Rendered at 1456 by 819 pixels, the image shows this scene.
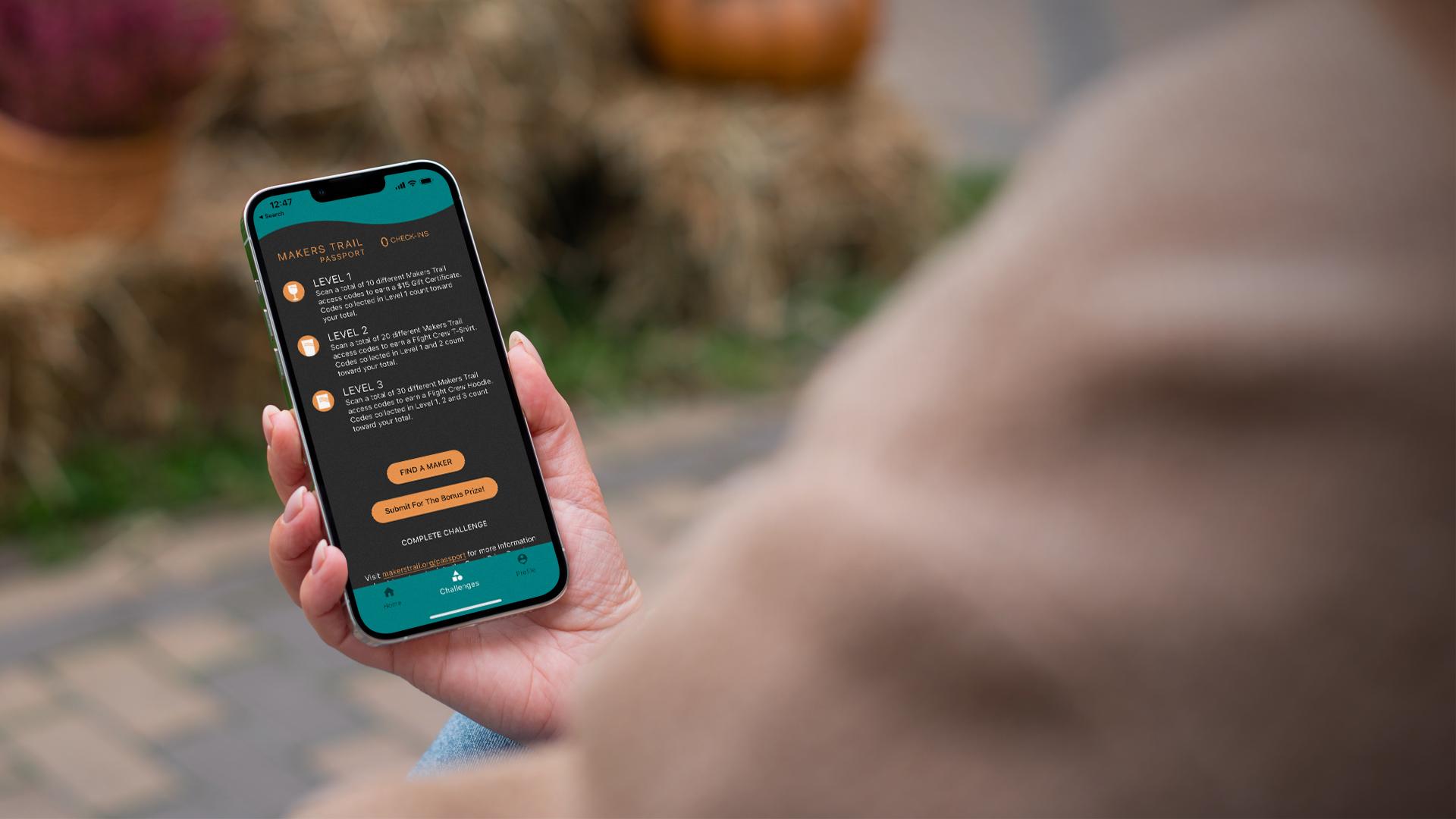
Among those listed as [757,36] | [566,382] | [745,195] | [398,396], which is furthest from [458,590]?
[757,36]

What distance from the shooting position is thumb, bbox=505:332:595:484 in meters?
1.08

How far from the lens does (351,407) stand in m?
1.04

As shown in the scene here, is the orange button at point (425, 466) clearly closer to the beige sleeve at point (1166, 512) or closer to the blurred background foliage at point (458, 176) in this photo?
the beige sleeve at point (1166, 512)

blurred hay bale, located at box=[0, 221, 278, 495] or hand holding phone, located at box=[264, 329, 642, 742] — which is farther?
blurred hay bale, located at box=[0, 221, 278, 495]

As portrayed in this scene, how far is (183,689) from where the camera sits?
2.25 meters

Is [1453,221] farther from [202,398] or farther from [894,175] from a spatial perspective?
[894,175]

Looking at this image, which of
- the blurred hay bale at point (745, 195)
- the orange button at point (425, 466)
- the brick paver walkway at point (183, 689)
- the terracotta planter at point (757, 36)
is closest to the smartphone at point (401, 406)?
the orange button at point (425, 466)

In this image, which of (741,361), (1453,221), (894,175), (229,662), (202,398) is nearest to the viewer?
(1453,221)

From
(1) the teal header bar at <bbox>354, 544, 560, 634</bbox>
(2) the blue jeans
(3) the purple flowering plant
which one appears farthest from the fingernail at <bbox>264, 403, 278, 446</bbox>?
(3) the purple flowering plant

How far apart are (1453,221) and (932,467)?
0.51 feet

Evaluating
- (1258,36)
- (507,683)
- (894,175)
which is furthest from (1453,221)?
(894,175)

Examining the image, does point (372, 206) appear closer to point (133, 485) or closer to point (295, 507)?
point (295, 507)

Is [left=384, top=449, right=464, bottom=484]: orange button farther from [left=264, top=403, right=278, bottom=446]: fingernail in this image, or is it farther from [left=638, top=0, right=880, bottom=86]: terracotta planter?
A: [left=638, top=0, right=880, bottom=86]: terracotta planter

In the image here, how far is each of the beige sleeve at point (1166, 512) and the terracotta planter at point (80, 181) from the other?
2.62m
